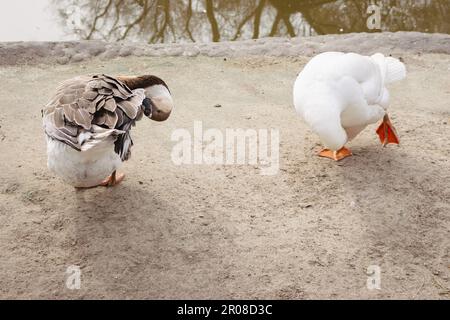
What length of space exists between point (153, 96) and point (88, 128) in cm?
110

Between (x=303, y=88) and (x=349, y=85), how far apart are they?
33 centimetres

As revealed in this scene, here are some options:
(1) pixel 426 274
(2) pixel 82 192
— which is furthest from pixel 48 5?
(1) pixel 426 274

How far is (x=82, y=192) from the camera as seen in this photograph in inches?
152

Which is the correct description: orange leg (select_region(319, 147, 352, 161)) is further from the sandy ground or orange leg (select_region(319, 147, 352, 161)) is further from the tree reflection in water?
the tree reflection in water

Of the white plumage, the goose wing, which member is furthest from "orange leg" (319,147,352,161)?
the white plumage

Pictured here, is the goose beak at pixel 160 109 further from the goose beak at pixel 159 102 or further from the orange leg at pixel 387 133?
Result: the orange leg at pixel 387 133

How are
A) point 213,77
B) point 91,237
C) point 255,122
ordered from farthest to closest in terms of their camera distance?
point 213,77 → point 255,122 → point 91,237

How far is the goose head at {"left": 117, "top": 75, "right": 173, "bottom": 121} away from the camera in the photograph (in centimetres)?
400

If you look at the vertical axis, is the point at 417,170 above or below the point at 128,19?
below

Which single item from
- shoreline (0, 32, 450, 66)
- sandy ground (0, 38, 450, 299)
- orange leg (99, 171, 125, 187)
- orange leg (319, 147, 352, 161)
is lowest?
sandy ground (0, 38, 450, 299)

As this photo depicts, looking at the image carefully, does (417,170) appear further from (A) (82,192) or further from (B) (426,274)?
(A) (82,192)

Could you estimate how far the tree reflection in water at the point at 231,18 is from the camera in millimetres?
8984

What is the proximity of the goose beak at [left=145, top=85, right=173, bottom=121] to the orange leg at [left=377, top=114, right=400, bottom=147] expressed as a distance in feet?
5.58

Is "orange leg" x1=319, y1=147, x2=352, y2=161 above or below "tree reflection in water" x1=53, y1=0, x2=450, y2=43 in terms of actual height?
below
